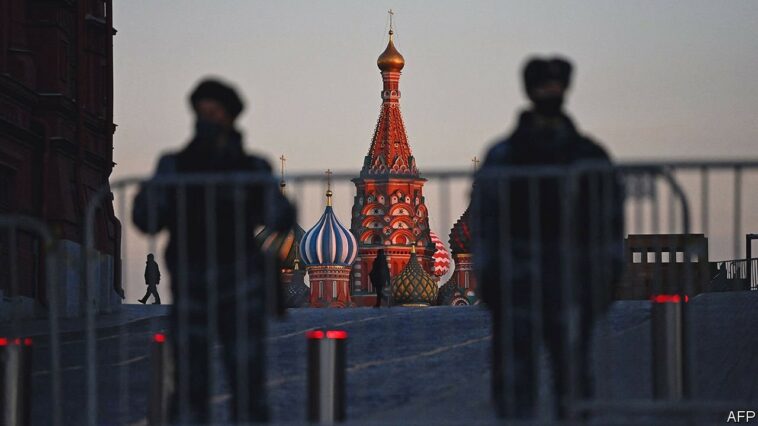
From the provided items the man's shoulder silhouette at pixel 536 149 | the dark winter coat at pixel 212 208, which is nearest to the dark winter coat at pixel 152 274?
the dark winter coat at pixel 212 208

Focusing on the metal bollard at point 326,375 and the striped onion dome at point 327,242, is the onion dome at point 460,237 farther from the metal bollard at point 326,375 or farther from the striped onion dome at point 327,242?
the metal bollard at point 326,375

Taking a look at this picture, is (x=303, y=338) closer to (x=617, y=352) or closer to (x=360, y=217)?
A: (x=617, y=352)

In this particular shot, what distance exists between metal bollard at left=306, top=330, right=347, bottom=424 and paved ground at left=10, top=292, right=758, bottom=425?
1.75 feet

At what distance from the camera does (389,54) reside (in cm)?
18900

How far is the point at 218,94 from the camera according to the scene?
977cm

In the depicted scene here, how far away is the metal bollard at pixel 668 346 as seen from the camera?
34.0ft

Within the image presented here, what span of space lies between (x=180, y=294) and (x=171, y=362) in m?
0.38


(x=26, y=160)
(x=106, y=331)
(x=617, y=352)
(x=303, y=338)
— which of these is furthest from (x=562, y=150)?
(x=26, y=160)

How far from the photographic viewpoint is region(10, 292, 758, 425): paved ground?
51.0ft

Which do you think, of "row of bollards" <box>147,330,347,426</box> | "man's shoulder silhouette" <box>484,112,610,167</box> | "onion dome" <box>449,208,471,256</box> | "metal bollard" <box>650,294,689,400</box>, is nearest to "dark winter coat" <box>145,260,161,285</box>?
"row of bollards" <box>147,330,347,426</box>

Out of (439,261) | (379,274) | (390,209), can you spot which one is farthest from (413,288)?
(379,274)

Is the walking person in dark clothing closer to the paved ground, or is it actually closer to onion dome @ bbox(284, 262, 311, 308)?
the paved ground

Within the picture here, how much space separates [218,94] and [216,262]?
82cm

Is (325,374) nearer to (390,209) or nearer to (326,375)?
(326,375)
